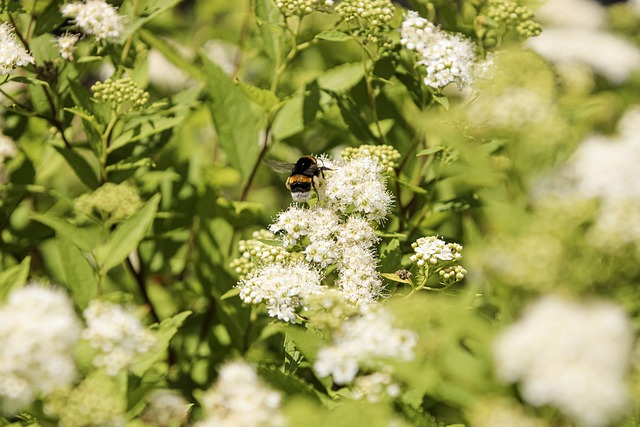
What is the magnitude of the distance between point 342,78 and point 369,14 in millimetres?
302

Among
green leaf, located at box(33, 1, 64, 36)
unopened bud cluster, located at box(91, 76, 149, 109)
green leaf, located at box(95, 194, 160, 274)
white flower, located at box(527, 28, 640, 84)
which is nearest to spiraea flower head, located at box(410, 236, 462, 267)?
green leaf, located at box(95, 194, 160, 274)

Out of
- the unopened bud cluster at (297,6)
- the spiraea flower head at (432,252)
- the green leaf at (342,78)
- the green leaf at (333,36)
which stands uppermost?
the unopened bud cluster at (297,6)

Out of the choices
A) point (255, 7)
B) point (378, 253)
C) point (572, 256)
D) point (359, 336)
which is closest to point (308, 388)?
point (359, 336)

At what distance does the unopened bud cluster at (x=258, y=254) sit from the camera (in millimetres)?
1667

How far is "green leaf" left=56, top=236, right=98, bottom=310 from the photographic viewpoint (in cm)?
182

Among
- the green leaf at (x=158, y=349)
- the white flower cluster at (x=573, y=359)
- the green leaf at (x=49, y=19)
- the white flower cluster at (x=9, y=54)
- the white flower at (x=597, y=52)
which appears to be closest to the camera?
the white flower cluster at (x=573, y=359)

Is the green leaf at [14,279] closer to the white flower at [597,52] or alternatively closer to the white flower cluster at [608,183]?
the white flower cluster at [608,183]

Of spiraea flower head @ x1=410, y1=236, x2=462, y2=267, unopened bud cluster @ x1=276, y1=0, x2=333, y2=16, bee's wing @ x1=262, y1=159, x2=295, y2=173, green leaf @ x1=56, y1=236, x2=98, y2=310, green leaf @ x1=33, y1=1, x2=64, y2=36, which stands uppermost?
unopened bud cluster @ x1=276, y1=0, x2=333, y2=16

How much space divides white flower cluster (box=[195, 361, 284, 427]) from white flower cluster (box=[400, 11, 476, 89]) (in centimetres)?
97

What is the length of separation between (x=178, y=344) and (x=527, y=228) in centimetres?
146

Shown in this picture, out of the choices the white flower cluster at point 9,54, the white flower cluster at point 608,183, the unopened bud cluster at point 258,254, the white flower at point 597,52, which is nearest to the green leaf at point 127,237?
the unopened bud cluster at point 258,254

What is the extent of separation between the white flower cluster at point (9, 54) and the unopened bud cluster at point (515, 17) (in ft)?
4.13

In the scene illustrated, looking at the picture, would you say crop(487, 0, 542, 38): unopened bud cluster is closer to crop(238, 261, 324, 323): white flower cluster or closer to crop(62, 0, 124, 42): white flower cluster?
crop(238, 261, 324, 323): white flower cluster

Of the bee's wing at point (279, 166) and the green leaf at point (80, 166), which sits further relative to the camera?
the bee's wing at point (279, 166)
